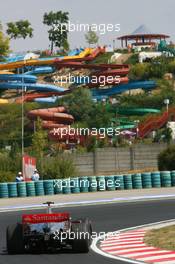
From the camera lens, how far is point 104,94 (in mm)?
101688

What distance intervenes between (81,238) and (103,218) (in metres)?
8.94

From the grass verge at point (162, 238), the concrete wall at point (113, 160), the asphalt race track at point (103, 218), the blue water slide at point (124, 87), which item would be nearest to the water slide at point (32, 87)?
the blue water slide at point (124, 87)

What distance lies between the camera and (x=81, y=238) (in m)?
15.6

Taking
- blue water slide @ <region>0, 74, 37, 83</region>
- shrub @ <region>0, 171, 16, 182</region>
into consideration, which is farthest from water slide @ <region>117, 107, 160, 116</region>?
shrub @ <region>0, 171, 16, 182</region>

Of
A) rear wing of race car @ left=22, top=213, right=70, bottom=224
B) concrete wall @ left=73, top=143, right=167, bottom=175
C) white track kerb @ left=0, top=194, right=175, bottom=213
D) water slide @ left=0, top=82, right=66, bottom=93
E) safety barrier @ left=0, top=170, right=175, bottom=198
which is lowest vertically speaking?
water slide @ left=0, top=82, right=66, bottom=93

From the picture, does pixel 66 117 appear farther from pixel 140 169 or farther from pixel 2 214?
pixel 2 214

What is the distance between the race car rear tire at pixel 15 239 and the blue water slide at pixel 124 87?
8510 cm

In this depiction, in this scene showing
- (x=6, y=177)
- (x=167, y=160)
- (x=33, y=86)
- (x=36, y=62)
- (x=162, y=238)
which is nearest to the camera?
(x=162, y=238)

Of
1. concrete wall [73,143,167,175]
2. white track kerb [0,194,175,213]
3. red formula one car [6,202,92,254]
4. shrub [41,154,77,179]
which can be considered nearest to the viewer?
red formula one car [6,202,92,254]

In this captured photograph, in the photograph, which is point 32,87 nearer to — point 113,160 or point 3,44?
point 3,44

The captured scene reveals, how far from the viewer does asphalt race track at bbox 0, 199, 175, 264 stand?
14727 mm

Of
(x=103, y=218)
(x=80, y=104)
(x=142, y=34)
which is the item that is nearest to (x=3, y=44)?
(x=80, y=104)

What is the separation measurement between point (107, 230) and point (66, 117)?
64838mm

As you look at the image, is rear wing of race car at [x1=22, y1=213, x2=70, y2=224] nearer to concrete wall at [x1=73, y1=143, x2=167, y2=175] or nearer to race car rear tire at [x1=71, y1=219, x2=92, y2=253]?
race car rear tire at [x1=71, y1=219, x2=92, y2=253]
